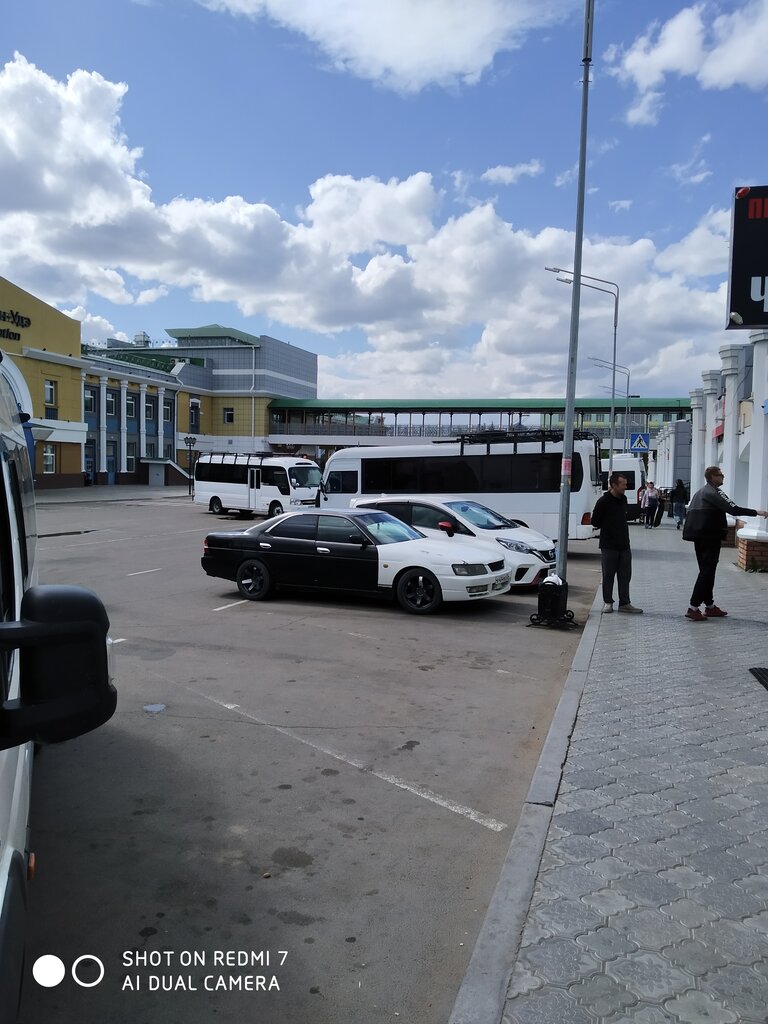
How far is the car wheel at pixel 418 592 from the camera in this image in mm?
10781

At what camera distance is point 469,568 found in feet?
35.0

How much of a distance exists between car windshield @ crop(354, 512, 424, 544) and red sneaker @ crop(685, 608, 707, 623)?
3790mm

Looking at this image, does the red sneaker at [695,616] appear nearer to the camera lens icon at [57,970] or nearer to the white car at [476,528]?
the white car at [476,528]

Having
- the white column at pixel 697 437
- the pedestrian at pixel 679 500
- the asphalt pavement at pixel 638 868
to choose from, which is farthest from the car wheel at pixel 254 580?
the pedestrian at pixel 679 500

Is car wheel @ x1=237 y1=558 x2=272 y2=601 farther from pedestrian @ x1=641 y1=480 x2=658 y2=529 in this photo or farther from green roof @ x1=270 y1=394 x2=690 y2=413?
green roof @ x1=270 y1=394 x2=690 y2=413

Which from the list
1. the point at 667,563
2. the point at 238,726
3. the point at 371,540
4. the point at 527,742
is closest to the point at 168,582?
the point at 371,540

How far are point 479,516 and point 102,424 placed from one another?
50.3 m

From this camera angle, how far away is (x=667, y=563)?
16.9m

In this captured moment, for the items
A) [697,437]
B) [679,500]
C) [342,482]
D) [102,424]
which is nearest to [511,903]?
[342,482]

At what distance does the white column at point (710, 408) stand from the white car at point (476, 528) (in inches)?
477

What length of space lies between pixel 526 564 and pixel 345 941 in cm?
964

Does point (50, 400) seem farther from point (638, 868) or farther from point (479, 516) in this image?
Result: point (638, 868)

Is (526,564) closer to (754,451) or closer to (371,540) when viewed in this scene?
(371,540)

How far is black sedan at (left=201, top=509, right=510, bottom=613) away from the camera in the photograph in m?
10.7
